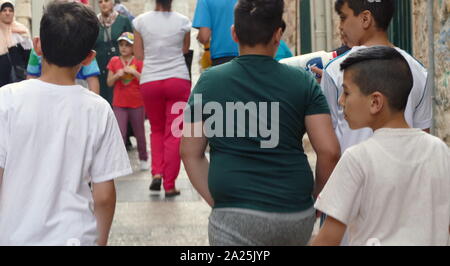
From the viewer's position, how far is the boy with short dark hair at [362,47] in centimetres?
411

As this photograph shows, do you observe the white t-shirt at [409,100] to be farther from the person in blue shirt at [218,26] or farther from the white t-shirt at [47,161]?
the person in blue shirt at [218,26]

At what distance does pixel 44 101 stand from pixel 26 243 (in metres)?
0.50

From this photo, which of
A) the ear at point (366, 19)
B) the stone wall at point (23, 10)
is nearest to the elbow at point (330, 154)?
the ear at point (366, 19)

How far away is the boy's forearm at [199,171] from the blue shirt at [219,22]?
4113mm

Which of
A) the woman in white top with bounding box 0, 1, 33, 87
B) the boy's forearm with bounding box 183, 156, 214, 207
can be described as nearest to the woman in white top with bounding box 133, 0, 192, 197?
the woman in white top with bounding box 0, 1, 33, 87

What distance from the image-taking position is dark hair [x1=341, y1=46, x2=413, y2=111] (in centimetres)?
323

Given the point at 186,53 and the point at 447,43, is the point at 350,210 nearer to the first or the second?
the point at 447,43

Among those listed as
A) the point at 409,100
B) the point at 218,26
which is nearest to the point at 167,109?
the point at 218,26

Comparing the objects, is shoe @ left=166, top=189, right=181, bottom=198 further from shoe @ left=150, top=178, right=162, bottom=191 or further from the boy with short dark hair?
the boy with short dark hair

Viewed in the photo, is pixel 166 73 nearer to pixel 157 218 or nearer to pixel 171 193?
pixel 171 193

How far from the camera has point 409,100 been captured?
4.11 meters
